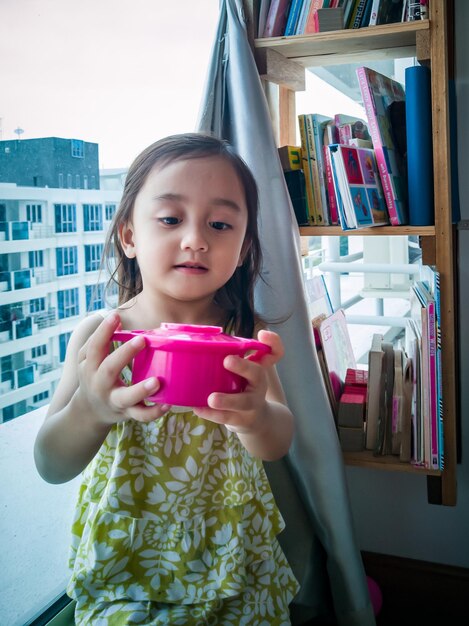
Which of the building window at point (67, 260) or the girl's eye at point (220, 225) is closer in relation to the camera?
the girl's eye at point (220, 225)

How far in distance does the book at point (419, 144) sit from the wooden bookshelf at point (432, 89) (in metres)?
0.03

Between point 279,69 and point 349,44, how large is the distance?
0.63ft

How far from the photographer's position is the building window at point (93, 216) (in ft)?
5.14

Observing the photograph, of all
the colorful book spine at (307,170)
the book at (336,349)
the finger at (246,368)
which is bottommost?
the book at (336,349)

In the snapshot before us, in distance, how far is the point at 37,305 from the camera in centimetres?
143

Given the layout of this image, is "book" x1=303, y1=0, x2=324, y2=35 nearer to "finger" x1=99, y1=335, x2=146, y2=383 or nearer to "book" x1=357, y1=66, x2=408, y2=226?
"book" x1=357, y1=66, x2=408, y2=226

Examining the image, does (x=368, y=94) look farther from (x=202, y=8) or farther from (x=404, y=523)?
(x=404, y=523)

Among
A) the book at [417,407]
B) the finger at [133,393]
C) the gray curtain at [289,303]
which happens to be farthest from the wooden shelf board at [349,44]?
the finger at [133,393]

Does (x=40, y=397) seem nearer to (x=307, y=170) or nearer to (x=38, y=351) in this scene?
(x=38, y=351)

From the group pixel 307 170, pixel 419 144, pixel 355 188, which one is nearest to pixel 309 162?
pixel 307 170

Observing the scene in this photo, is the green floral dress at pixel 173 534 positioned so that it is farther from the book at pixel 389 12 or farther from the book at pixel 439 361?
the book at pixel 389 12

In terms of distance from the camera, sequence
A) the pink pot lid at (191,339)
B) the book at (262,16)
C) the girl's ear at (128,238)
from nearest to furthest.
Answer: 1. the pink pot lid at (191,339)
2. the girl's ear at (128,238)
3. the book at (262,16)

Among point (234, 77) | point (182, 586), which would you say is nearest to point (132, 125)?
point (234, 77)

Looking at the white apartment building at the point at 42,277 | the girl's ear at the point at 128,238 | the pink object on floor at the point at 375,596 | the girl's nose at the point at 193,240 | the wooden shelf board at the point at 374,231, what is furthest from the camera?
the pink object on floor at the point at 375,596
